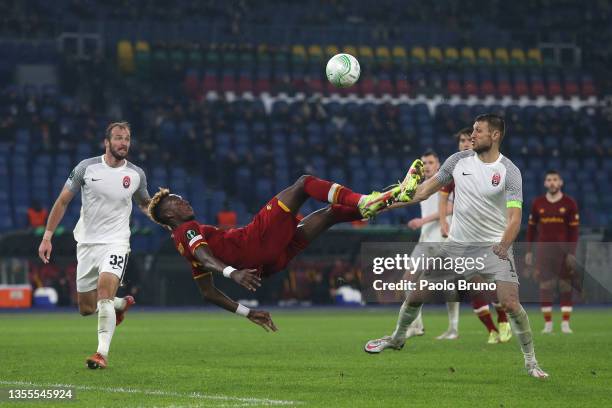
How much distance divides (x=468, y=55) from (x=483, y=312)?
25.7 m

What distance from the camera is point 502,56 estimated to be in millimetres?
41031

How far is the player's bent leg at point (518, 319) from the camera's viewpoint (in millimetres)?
10734

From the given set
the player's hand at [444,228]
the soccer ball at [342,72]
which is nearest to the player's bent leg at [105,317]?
the soccer ball at [342,72]

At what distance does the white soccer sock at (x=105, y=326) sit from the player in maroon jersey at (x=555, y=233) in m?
8.69

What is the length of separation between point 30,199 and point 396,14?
674 inches

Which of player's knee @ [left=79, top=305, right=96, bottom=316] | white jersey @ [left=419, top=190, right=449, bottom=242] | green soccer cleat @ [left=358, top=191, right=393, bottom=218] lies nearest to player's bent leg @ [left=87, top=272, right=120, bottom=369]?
player's knee @ [left=79, top=305, right=96, bottom=316]

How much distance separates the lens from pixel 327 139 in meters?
34.6

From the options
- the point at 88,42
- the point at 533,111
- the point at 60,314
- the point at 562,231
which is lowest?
the point at 60,314

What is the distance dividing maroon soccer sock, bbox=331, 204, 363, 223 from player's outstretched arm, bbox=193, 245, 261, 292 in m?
1.18

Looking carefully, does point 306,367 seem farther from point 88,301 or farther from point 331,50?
point 331,50

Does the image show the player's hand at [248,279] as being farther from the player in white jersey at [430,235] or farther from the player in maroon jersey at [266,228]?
the player in white jersey at [430,235]

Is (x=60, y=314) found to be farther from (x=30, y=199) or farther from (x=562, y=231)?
(x=562, y=231)

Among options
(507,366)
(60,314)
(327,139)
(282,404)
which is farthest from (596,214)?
(282,404)

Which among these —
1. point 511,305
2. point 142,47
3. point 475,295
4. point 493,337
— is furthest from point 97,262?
point 142,47
